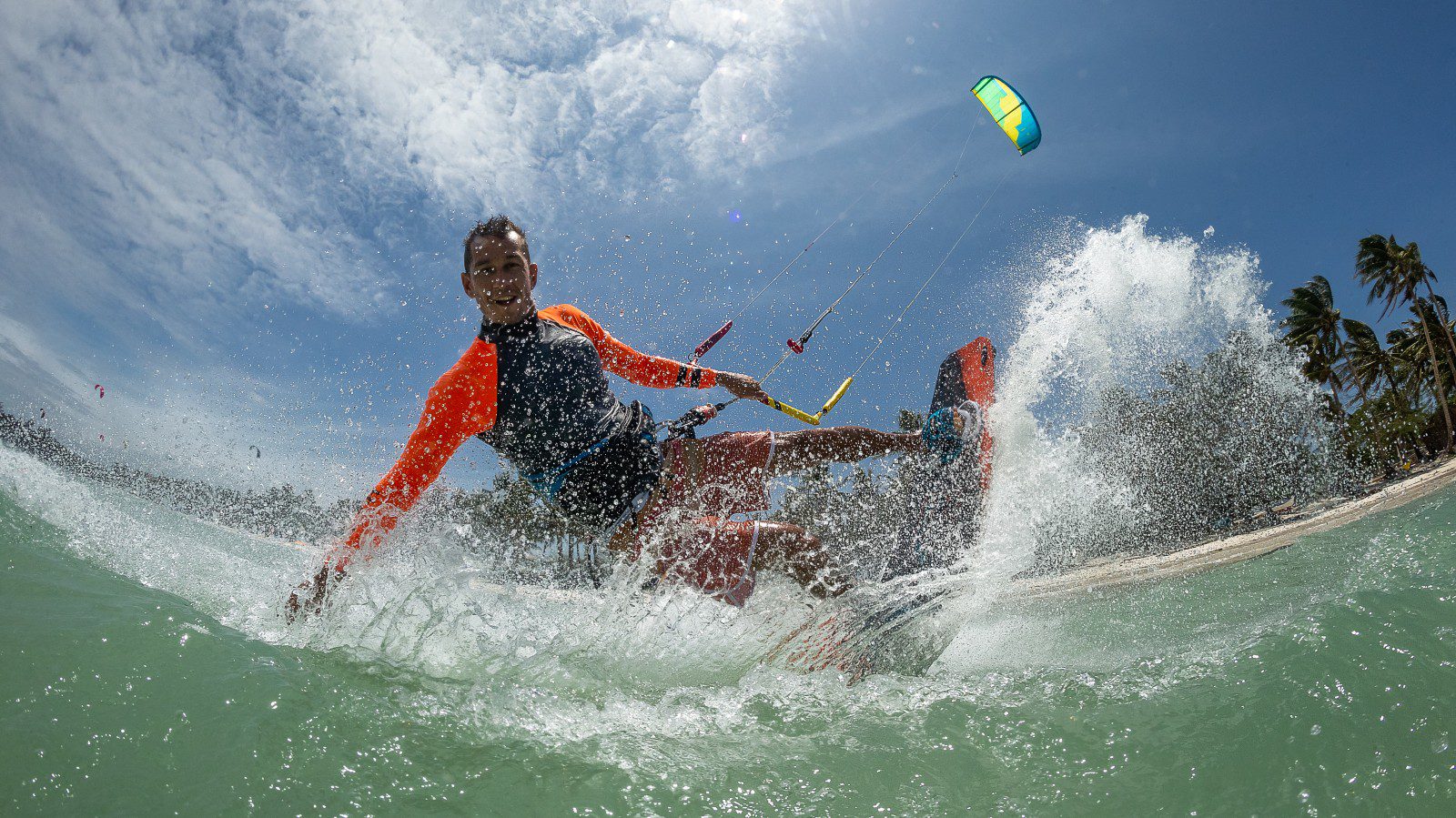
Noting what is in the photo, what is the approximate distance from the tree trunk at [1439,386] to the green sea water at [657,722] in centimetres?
3200

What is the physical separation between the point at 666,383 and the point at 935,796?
7.79ft

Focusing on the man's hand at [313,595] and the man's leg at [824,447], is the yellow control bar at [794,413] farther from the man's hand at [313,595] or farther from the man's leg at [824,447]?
the man's hand at [313,595]

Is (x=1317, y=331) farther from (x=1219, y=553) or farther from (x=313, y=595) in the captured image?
(x=313, y=595)

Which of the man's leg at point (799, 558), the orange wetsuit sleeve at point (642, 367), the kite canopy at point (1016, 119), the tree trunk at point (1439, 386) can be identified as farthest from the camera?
the tree trunk at point (1439, 386)

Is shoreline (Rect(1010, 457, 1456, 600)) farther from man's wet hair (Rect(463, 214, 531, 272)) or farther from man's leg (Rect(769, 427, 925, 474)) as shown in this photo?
man's wet hair (Rect(463, 214, 531, 272))

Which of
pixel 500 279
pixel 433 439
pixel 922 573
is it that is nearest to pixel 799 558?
pixel 922 573

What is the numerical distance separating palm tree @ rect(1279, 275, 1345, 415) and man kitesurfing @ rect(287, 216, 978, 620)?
32559 mm

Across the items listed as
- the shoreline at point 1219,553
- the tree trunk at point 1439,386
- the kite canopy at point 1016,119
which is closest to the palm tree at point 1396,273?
the tree trunk at point 1439,386

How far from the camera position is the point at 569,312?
3.09 m

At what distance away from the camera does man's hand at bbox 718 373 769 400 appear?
10.6 ft

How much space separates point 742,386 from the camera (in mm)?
3260

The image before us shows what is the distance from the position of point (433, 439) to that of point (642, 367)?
1.21m

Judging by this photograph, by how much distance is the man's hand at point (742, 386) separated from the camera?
10.6ft

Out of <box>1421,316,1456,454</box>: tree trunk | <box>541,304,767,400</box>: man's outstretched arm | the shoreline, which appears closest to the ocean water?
<box>541,304,767,400</box>: man's outstretched arm
